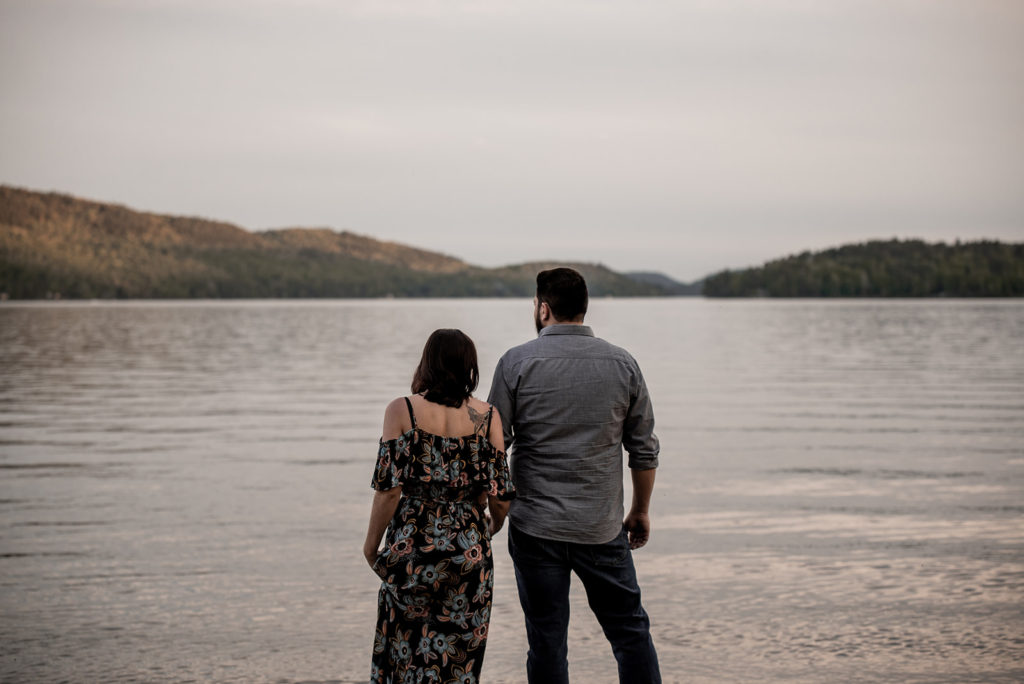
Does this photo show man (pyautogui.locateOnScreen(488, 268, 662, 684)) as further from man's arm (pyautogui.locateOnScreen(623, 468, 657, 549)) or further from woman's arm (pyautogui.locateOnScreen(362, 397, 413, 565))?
woman's arm (pyautogui.locateOnScreen(362, 397, 413, 565))

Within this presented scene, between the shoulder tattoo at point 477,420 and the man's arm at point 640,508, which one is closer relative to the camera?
the shoulder tattoo at point 477,420

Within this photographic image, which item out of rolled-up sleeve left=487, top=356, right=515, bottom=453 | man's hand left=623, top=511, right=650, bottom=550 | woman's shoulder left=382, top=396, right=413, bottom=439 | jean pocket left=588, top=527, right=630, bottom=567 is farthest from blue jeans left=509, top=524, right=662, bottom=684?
woman's shoulder left=382, top=396, right=413, bottom=439

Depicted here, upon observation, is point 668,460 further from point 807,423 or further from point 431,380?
point 431,380

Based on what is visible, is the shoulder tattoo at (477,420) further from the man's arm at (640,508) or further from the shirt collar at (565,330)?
the man's arm at (640,508)

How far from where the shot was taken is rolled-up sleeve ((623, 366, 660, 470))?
439 cm

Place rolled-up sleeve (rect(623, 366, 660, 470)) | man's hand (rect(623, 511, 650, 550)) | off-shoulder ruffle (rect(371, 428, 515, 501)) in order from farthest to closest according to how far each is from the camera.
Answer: man's hand (rect(623, 511, 650, 550)), rolled-up sleeve (rect(623, 366, 660, 470)), off-shoulder ruffle (rect(371, 428, 515, 501))

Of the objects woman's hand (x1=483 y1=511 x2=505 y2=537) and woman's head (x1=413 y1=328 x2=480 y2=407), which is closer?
woman's head (x1=413 y1=328 x2=480 y2=407)

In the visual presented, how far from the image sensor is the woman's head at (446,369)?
4.19m

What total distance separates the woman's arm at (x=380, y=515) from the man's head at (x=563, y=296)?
92 centimetres

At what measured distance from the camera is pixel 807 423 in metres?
19.2

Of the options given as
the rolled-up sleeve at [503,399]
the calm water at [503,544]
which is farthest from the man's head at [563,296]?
the calm water at [503,544]

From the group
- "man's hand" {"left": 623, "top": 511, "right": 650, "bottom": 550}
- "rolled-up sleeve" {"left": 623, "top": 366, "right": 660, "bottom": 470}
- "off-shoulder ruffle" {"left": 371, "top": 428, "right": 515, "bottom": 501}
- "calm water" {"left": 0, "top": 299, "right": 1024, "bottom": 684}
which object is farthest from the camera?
"calm water" {"left": 0, "top": 299, "right": 1024, "bottom": 684}

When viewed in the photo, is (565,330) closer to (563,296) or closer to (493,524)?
(563,296)

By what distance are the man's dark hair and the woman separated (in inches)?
15.8
